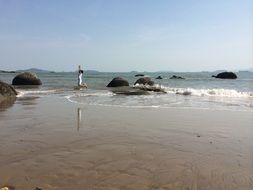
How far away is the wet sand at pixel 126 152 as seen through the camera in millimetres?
4727

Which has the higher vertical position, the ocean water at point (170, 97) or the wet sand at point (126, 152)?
the wet sand at point (126, 152)

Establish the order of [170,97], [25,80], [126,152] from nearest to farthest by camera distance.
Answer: [126,152] < [170,97] < [25,80]

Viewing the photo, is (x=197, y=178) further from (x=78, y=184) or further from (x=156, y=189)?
(x=78, y=184)

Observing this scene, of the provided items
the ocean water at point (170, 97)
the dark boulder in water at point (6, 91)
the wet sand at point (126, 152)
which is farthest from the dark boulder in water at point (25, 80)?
the wet sand at point (126, 152)

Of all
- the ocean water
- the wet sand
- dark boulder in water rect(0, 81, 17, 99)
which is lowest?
the ocean water

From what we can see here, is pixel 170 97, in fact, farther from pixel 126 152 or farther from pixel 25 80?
pixel 25 80

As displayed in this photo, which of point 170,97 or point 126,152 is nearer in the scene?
point 126,152

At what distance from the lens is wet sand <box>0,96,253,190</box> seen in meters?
4.73

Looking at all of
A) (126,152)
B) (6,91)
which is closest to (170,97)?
(6,91)

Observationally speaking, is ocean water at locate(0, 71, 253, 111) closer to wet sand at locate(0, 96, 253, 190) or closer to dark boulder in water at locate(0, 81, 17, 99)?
dark boulder in water at locate(0, 81, 17, 99)

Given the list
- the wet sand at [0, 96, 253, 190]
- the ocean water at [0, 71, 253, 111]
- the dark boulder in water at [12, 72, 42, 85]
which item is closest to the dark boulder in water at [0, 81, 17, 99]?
the ocean water at [0, 71, 253, 111]

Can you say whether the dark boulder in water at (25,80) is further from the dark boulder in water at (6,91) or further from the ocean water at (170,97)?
the dark boulder in water at (6,91)

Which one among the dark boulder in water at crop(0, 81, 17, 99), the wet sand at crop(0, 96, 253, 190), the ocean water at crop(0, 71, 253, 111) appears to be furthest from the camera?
the dark boulder in water at crop(0, 81, 17, 99)

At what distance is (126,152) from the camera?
6.23 metres
